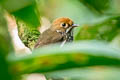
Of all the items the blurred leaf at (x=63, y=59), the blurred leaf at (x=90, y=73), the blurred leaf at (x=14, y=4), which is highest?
the blurred leaf at (x=14, y=4)

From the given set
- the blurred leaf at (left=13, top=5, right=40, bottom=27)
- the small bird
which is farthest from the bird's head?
the blurred leaf at (left=13, top=5, right=40, bottom=27)

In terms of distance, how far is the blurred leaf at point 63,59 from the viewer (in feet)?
0.61

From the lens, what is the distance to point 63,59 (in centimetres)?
19

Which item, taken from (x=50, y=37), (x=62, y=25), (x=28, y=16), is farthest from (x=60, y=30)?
(x=28, y=16)

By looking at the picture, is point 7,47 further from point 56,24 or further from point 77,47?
point 56,24

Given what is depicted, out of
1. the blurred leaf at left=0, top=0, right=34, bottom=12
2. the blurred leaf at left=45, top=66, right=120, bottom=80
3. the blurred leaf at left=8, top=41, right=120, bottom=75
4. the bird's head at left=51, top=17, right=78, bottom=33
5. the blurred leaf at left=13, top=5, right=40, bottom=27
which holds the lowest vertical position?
the bird's head at left=51, top=17, right=78, bottom=33

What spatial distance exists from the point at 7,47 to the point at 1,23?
0.15ft

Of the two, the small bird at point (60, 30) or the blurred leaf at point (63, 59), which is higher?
the blurred leaf at point (63, 59)

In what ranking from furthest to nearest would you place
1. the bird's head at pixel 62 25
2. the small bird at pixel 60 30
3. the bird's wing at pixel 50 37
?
1. the bird's head at pixel 62 25
2. the small bird at pixel 60 30
3. the bird's wing at pixel 50 37

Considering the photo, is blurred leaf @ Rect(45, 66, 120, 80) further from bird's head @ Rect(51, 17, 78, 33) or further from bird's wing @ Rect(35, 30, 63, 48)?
bird's head @ Rect(51, 17, 78, 33)

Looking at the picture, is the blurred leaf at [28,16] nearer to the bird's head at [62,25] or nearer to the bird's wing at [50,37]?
the bird's wing at [50,37]

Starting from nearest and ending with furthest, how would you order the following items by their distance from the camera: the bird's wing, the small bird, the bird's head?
the bird's wing < the small bird < the bird's head

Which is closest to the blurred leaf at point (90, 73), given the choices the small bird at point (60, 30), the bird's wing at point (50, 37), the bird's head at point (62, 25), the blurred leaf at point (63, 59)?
the blurred leaf at point (63, 59)

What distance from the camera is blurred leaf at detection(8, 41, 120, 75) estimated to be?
7.3 inches
